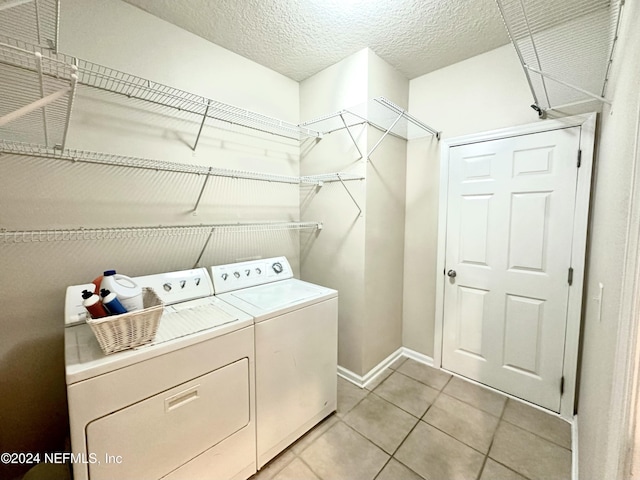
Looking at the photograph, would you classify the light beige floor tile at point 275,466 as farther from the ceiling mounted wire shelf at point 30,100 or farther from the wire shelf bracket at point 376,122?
the wire shelf bracket at point 376,122

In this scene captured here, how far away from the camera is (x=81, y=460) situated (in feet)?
3.02

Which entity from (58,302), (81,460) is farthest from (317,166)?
(81,460)

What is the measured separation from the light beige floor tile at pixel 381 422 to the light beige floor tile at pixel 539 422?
0.71 meters

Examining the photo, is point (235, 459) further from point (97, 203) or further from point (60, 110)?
point (60, 110)

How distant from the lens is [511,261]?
2.00m

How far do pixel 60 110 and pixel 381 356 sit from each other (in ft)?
8.93

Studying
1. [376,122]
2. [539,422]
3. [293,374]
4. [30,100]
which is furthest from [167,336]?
[539,422]

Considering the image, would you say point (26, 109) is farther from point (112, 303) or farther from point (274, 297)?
point (274, 297)

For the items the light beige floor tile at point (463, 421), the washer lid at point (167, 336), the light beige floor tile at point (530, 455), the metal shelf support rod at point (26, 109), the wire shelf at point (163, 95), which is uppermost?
the wire shelf at point (163, 95)

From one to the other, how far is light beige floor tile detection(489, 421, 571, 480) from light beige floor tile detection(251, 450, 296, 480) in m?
1.20

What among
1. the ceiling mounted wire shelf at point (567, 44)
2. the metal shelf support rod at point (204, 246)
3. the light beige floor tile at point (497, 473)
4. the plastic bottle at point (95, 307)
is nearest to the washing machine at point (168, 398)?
the plastic bottle at point (95, 307)

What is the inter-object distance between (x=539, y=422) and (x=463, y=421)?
1.70 ft

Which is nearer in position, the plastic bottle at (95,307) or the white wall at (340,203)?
the plastic bottle at (95,307)

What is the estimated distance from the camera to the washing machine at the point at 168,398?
3.11ft
